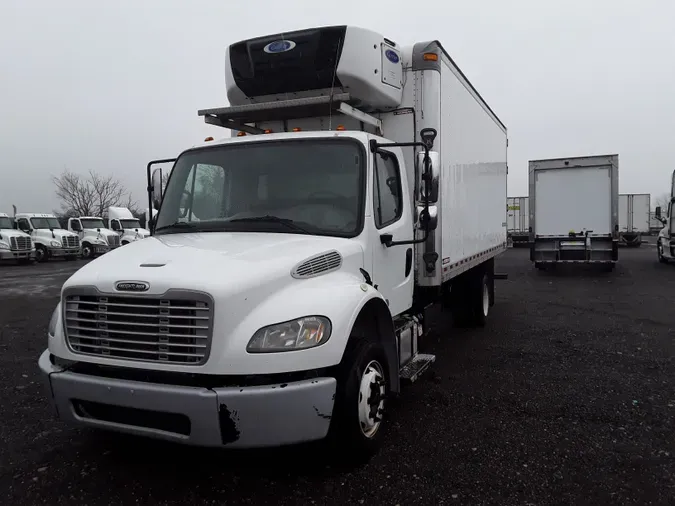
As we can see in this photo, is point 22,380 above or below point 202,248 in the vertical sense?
below

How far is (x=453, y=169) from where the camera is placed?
20.7 ft

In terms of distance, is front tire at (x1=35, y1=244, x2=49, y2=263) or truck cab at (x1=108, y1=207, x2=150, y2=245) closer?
front tire at (x1=35, y1=244, x2=49, y2=263)

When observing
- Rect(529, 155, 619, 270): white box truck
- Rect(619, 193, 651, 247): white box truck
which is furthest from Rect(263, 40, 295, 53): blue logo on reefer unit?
Rect(619, 193, 651, 247): white box truck

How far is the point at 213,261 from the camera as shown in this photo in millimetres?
3432

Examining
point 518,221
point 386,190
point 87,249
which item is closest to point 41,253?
point 87,249

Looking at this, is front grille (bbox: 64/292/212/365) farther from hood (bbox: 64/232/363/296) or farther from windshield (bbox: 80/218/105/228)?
windshield (bbox: 80/218/105/228)

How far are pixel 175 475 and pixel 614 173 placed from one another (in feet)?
55.7

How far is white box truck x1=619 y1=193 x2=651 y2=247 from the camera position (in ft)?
104

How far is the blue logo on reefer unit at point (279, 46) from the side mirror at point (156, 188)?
1.57m

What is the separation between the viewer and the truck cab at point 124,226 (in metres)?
29.0

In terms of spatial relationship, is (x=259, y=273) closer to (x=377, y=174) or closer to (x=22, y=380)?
(x=377, y=174)

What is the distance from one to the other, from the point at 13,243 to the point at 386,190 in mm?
25078

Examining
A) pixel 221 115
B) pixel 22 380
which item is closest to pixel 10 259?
pixel 22 380

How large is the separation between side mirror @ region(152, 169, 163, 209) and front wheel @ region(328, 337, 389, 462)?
8.29 ft
